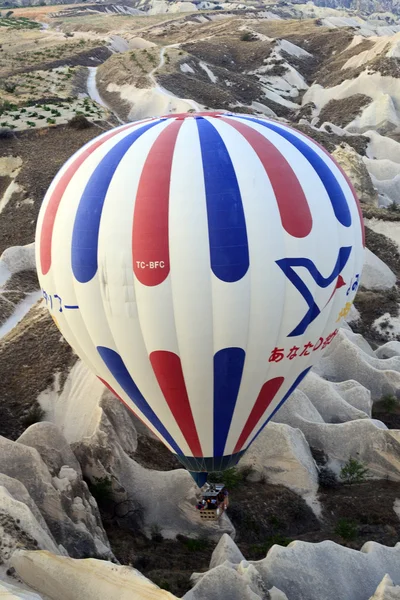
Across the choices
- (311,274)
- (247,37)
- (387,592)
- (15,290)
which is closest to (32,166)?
(15,290)

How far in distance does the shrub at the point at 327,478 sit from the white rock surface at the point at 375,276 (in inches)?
779

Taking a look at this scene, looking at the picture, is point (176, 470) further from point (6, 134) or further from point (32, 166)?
point (6, 134)

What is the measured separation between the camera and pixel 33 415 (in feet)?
94.4

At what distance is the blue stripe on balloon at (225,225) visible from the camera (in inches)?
661

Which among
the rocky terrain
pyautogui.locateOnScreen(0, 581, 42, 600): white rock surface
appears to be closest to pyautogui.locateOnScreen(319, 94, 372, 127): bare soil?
the rocky terrain

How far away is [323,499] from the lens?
1103 inches

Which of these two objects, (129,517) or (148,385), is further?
(129,517)

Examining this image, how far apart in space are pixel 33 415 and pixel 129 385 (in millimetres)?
10863

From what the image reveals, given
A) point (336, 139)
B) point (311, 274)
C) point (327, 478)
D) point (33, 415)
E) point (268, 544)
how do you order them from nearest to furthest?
point (311, 274)
point (268, 544)
point (33, 415)
point (327, 478)
point (336, 139)

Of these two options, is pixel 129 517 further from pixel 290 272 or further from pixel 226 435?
pixel 290 272

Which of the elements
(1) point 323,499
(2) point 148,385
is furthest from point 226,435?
(1) point 323,499

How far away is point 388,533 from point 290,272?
576 inches

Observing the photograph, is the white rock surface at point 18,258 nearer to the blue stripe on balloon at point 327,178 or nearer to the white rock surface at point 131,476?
the white rock surface at point 131,476

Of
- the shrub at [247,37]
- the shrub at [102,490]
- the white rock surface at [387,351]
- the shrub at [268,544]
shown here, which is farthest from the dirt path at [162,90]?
the shrub at [268,544]
